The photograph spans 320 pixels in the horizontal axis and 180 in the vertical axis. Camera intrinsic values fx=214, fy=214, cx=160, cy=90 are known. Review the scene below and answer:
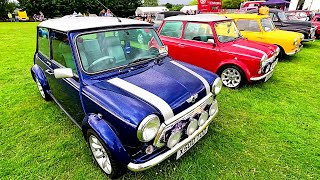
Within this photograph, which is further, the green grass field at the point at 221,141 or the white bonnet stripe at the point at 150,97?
the green grass field at the point at 221,141

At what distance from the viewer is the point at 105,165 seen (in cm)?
268

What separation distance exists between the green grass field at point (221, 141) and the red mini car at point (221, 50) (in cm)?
45

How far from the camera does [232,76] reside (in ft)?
17.3

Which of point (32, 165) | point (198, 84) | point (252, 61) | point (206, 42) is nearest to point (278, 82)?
point (252, 61)

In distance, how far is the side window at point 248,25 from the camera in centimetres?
730

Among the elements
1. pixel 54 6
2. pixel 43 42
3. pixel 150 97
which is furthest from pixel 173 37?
pixel 54 6

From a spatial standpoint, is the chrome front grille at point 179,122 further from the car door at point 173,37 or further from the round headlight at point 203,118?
the car door at point 173,37

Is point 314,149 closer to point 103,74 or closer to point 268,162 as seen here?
point 268,162

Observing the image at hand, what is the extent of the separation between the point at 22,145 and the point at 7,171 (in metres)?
0.55

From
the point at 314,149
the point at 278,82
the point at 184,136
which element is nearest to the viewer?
the point at 184,136

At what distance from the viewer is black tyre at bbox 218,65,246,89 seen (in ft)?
16.8

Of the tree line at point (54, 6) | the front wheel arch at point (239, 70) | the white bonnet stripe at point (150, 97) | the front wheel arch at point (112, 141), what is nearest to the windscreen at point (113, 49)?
the white bonnet stripe at point (150, 97)

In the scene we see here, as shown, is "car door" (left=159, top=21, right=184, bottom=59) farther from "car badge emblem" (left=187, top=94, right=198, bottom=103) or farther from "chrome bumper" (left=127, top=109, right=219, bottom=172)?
"chrome bumper" (left=127, top=109, right=219, bottom=172)

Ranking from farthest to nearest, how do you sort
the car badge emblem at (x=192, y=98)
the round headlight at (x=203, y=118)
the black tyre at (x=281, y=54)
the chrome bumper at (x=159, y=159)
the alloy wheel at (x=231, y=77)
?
the black tyre at (x=281, y=54) < the alloy wheel at (x=231, y=77) < the round headlight at (x=203, y=118) < the car badge emblem at (x=192, y=98) < the chrome bumper at (x=159, y=159)
